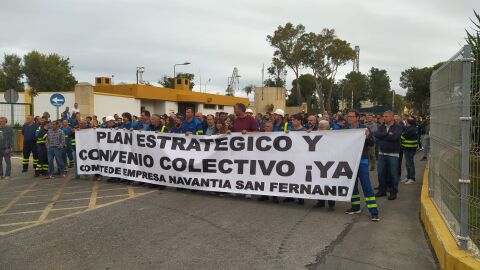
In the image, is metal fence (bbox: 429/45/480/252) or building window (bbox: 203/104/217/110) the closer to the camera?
metal fence (bbox: 429/45/480/252)

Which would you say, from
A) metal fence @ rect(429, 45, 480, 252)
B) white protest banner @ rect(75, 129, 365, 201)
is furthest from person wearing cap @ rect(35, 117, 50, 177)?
metal fence @ rect(429, 45, 480, 252)

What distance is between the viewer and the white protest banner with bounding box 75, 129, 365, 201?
25.4 feet

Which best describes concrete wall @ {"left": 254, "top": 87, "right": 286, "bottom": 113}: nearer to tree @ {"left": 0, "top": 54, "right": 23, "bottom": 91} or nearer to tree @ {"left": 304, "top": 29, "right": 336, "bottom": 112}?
tree @ {"left": 304, "top": 29, "right": 336, "bottom": 112}

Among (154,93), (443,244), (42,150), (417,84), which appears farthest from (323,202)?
(417,84)

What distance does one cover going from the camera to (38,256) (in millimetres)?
5160

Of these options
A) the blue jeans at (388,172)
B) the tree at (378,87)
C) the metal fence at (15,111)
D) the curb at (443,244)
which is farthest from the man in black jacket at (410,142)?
the tree at (378,87)

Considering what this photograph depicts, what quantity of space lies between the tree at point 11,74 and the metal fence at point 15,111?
116 ft

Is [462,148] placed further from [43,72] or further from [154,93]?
[43,72]

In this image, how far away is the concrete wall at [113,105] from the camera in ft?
90.2

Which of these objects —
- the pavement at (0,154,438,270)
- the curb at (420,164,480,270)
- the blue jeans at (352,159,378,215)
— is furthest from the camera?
the blue jeans at (352,159,378,215)

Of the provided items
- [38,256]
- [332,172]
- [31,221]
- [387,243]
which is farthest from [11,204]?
[387,243]

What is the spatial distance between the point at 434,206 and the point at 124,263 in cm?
477

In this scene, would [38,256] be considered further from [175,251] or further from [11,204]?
[11,204]

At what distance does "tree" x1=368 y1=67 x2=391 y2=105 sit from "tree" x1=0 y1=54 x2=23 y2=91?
59518 mm
